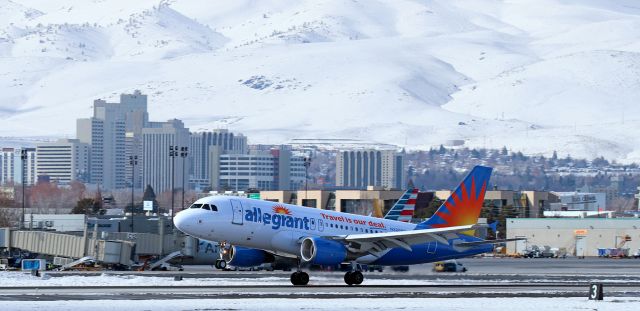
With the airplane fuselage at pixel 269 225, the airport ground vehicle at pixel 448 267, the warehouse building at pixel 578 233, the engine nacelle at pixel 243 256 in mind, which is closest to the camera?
the airplane fuselage at pixel 269 225

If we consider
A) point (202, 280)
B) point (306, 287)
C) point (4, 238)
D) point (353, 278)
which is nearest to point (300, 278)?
point (306, 287)

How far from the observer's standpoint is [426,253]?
278ft

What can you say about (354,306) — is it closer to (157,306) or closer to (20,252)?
(157,306)

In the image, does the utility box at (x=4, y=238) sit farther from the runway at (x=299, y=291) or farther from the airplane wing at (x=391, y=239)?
the airplane wing at (x=391, y=239)

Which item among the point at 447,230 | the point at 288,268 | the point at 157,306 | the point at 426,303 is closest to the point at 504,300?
the point at 426,303

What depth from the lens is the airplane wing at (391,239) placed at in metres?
79.3

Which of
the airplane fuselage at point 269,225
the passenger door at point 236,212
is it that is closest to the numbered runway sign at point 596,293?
the airplane fuselage at point 269,225

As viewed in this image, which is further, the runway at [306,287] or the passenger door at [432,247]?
the passenger door at [432,247]

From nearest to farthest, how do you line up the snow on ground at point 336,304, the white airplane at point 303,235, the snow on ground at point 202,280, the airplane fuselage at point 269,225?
1. the snow on ground at point 336,304
2. the airplane fuselage at point 269,225
3. the white airplane at point 303,235
4. the snow on ground at point 202,280

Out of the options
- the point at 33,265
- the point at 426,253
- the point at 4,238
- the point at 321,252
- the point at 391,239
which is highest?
the point at 391,239

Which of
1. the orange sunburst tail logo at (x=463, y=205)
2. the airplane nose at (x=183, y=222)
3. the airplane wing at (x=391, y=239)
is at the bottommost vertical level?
the airplane wing at (x=391, y=239)

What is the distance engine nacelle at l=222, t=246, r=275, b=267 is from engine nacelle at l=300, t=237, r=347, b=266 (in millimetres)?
2401

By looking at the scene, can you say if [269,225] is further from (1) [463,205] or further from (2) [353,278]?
(1) [463,205]

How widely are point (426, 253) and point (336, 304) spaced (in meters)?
19.9
